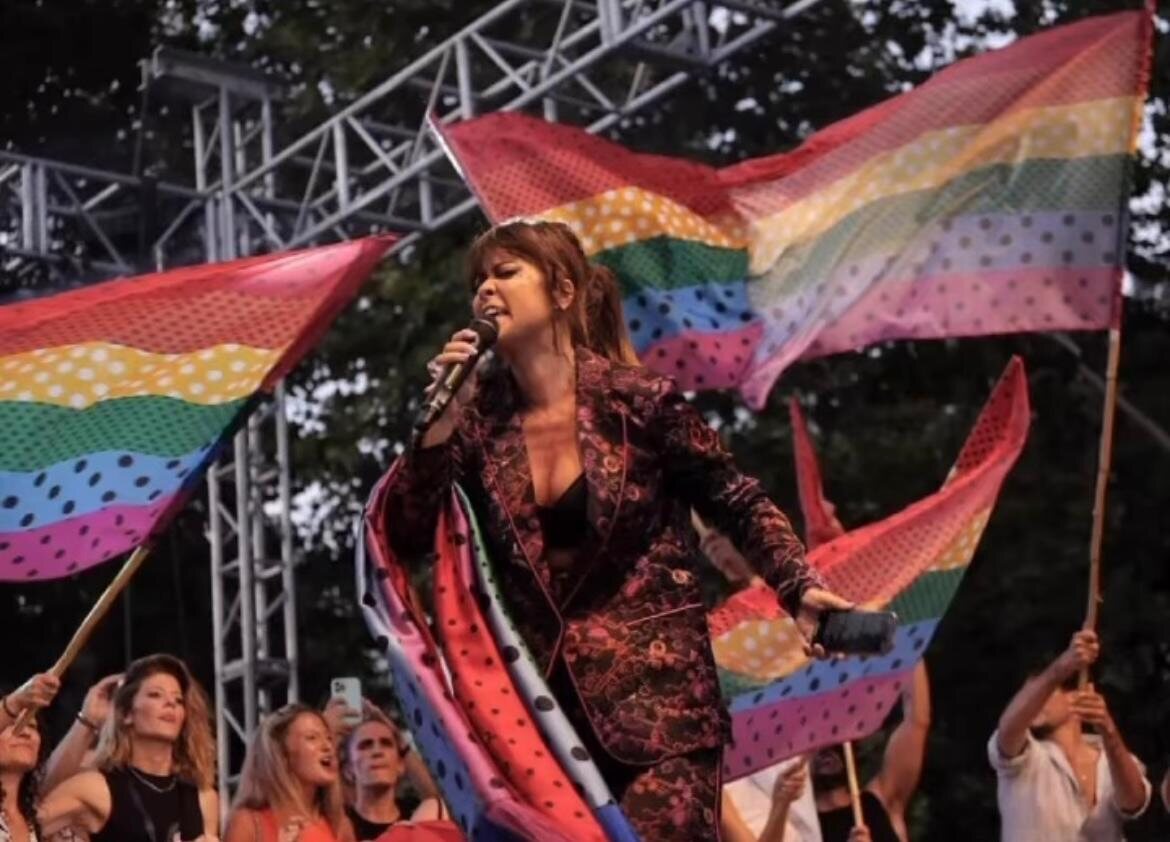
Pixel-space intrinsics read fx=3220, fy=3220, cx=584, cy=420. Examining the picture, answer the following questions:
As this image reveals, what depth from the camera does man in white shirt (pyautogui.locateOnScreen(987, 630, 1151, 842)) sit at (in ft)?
28.9

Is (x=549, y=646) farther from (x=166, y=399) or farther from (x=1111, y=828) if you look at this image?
(x=1111, y=828)

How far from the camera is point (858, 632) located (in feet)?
17.1

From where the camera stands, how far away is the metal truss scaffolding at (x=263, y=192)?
43.1ft

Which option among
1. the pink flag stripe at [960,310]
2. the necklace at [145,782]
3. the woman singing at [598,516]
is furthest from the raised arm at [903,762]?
the woman singing at [598,516]

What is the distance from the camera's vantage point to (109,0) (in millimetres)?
21078

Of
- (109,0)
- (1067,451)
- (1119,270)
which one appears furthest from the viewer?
(109,0)

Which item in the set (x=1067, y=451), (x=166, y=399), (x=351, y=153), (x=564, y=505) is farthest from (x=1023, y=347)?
(x=564, y=505)

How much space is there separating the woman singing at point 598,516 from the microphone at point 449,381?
24 millimetres

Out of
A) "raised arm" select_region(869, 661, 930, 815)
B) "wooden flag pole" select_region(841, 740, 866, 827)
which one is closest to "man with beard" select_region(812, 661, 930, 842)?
"raised arm" select_region(869, 661, 930, 815)

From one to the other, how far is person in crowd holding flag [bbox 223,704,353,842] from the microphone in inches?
121

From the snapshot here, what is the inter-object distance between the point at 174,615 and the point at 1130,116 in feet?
37.6

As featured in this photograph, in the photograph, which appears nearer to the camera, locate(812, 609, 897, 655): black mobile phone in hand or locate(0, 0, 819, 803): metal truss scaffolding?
locate(812, 609, 897, 655): black mobile phone in hand

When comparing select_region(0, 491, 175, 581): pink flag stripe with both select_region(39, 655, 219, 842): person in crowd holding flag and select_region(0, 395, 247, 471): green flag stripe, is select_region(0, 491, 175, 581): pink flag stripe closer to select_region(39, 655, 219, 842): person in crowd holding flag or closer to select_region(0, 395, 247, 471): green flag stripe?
select_region(0, 395, 247, 471): green flag stripe

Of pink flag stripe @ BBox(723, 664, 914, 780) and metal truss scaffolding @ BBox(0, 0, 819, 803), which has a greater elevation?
metal truss scaffolding @ BBox(0, 0, 819, 803)
